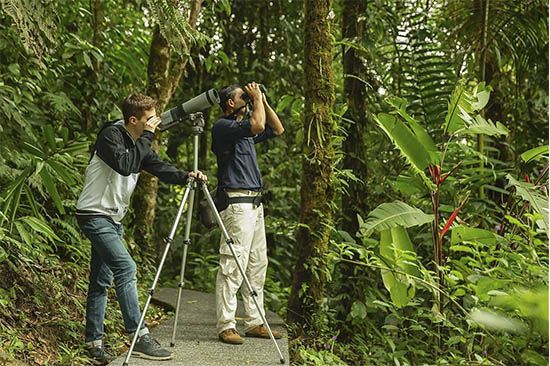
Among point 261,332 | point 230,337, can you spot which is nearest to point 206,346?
point 230,337

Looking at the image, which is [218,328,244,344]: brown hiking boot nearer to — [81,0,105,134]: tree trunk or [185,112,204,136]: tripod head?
[185,112,204,136]: tripod head

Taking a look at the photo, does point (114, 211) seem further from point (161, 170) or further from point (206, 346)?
point (206, 346)

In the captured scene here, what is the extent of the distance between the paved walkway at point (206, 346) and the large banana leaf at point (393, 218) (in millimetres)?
964

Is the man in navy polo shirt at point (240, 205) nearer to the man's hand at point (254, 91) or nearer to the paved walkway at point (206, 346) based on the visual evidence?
the man's hand at point (254, 91)

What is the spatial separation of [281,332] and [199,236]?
397cm

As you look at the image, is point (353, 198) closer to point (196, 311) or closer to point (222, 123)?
point (196, 311)

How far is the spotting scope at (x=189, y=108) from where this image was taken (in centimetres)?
465

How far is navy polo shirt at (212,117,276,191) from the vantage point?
16.1 ft

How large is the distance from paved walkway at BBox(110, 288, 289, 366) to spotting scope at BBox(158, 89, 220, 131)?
1.41m

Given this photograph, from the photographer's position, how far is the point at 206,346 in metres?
4.73

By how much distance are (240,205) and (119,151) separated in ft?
3.25

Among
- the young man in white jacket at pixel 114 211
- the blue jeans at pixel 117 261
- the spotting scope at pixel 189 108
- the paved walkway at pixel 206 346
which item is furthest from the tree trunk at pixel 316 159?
the blue jeans at pixel 117 261

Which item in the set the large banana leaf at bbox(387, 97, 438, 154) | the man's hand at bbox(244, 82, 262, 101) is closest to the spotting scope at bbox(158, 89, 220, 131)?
the man's hand at bbox(244, 82, 262, 101)

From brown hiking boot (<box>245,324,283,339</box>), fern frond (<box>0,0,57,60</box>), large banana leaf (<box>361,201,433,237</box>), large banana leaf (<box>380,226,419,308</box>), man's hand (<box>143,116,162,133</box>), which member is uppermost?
fern frond (<box>0,0,57,60</box>)
